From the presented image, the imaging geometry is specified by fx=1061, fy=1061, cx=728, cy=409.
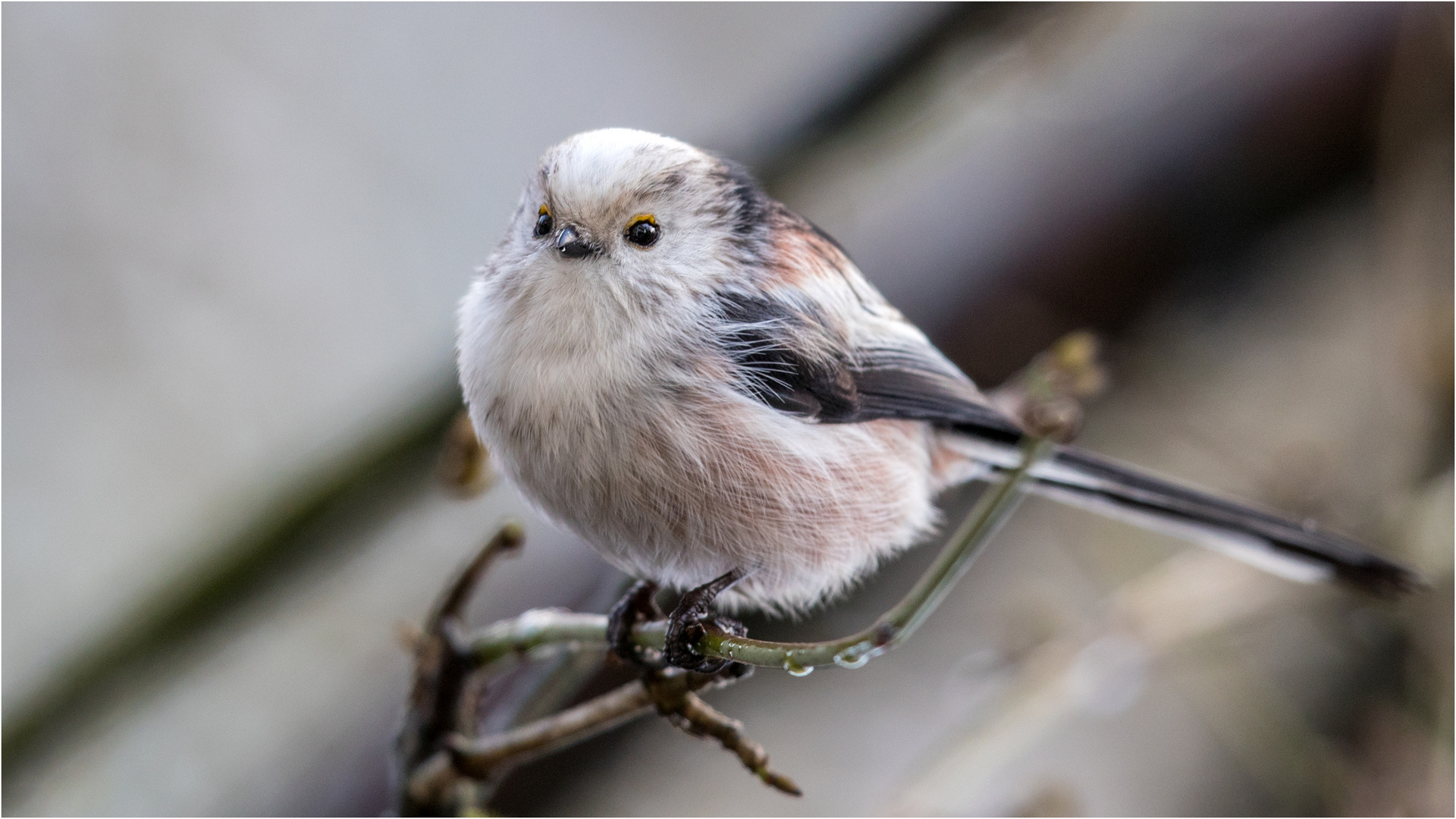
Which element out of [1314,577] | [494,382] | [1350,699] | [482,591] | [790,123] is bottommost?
[1350,699]

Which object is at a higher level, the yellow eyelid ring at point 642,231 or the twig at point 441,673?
the yellow eyelid ring at point 642,231

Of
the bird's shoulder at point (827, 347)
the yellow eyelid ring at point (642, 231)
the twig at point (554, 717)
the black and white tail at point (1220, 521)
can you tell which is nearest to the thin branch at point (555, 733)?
the twig at point (554, 717)

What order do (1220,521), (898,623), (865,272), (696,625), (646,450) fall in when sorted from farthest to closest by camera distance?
(865,272), (1220,521), (646,450), (696,625), (898,623)

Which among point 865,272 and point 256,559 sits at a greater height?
point 865,272

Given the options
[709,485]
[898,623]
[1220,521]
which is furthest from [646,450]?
[1220,521]

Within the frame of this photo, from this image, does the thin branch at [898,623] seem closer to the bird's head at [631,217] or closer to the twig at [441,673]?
the twig at [441,673]

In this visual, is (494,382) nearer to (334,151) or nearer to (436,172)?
(436,172)

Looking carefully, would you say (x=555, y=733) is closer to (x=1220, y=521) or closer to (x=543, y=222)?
(x=543, y=222)

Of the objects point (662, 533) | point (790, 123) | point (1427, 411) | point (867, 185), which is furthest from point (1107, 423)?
point (662, 533)
